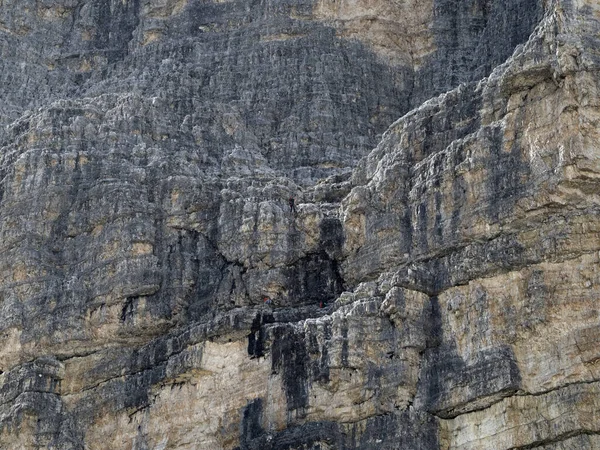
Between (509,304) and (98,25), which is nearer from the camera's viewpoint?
(509,304)

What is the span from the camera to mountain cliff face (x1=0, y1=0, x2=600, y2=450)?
6125 centimetres

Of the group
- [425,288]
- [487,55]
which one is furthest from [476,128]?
[487,55]

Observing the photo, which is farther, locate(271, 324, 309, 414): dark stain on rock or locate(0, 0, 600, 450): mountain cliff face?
locate(271, 324, 309, 414): dark stain on rock

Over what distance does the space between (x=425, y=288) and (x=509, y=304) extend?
422 centimetres

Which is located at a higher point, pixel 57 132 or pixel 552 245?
pixel 57 132

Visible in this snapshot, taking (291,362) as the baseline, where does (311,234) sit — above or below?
above

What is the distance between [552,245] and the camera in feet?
199

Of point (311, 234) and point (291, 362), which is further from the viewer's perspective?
point (311, 234)

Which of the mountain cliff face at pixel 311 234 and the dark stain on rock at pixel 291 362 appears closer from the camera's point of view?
the mountain cliff face at pixel 311 234

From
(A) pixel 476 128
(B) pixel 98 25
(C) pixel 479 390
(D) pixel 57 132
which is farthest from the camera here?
(B) pixel 98 25

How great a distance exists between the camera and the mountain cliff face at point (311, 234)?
2411 inches

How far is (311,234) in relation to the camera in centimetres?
7081

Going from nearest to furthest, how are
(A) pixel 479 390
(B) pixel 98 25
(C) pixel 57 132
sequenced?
(A) pixel 479 390 → (C) pixel 57 132 → (B) pixel 98 25

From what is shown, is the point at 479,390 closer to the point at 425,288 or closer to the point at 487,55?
the point at 425,288
